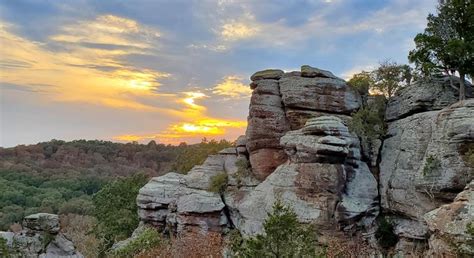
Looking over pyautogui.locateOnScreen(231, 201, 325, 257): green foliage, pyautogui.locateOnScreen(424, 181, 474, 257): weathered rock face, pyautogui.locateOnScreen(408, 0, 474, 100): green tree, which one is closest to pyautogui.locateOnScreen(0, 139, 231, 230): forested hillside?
pyautogui.locateOnScreen(408, 0, 474, 100): green tree

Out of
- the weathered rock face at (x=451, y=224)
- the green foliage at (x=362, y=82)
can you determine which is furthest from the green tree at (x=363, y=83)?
the weathered rock face at (x=451, y=224)

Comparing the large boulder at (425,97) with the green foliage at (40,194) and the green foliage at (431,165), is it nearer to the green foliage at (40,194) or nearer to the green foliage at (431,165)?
the green foliage at (431,165)

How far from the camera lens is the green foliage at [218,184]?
27.3m

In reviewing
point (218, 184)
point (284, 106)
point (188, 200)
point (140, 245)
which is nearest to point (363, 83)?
point (284, 106)

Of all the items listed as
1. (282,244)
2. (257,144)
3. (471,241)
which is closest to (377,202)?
(257,144)

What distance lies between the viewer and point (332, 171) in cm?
2122

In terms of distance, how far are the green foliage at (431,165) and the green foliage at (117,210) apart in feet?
67.3

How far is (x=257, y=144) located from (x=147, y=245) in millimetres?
8721

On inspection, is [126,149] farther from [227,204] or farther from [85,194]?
[227,204]

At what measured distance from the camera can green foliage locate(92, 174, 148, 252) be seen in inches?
1233

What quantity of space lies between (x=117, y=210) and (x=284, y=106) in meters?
14.9

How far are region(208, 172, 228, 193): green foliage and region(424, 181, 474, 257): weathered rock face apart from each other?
44.9 feet

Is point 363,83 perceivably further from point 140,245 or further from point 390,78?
point 140,245

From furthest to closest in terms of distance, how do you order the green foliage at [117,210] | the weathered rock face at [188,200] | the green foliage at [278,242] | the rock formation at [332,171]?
the green foliage at [117,210], the weathered rock face at [188,200], the rock formation at [332,171], the green foliage at [278,242]
